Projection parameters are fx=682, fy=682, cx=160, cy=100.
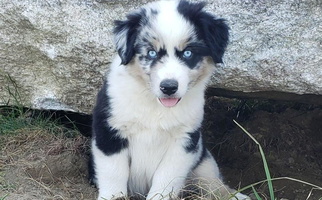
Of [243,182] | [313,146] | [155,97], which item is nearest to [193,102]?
[155,97]

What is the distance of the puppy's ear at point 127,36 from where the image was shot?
4035 millimetres

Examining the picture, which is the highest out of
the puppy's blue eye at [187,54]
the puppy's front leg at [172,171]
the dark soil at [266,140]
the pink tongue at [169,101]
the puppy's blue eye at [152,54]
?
the puppy's blue eye at [187,54]

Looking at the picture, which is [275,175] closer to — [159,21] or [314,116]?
[314,116]

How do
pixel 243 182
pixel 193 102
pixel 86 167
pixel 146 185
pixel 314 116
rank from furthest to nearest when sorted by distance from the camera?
pixel 314 116 < pixel 243 182 < pixel 86 167 < pixel 146 185 < pixel 193 102

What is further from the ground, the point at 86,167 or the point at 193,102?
the point at 193,102

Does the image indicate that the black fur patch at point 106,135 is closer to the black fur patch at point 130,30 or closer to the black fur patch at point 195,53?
the black fur patch at point 130,30

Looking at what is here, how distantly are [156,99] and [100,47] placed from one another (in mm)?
716

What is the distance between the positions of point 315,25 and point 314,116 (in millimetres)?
1536

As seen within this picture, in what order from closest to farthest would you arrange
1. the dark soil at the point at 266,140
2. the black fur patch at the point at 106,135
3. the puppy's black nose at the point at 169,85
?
the puppy's black nose at the point at 169,85 → the black fur patch at the point at 106,135 → the dark soil at the point at 266,140

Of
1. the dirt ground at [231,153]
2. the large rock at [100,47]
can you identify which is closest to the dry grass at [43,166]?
the dirt ground at [231,153]

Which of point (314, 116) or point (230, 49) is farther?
point (314, 116)

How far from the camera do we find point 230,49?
15.0 feet

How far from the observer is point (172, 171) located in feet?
13.9

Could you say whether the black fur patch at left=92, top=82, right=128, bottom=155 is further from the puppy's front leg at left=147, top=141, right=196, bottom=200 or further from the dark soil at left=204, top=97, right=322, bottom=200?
the dark soil at left=204, top=97, right=322, bottom=200
